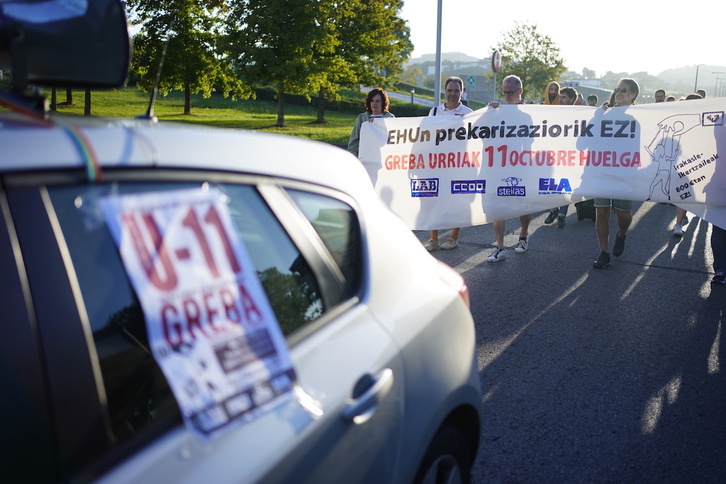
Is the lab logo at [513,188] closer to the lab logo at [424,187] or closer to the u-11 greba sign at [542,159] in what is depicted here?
the u-11 greba sign at [542,159]

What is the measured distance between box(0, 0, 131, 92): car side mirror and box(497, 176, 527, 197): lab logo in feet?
22.1

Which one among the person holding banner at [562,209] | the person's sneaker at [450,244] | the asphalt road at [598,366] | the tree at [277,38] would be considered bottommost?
the asphalt road at [598,366]

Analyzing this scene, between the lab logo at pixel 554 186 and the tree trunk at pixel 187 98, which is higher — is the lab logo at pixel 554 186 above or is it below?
below

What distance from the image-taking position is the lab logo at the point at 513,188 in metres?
8.08

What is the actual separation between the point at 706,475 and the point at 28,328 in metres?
3.38

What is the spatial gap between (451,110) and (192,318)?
7463mm

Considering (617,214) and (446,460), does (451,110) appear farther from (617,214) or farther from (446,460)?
(446,460)

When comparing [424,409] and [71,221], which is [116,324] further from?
[424,409]

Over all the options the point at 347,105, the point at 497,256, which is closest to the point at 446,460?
the point at 497,256

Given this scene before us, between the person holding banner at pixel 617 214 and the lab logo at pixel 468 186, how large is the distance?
4.13ft

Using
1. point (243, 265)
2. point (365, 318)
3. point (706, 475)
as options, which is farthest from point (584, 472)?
point (243, 265)

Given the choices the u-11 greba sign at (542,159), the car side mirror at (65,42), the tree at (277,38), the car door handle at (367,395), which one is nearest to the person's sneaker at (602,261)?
the u-11 greba sign at (542,159)

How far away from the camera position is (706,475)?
3.57m

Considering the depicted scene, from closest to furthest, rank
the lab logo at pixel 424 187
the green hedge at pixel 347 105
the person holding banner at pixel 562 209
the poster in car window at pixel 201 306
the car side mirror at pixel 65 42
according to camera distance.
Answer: the poster in car window at pixel 201 306 < the car side mirror at pixel 65 42 < the lab logo at pixel 424 187 < the person holding banner at pixel 562 209 < the green hedge at pixel 347 105
